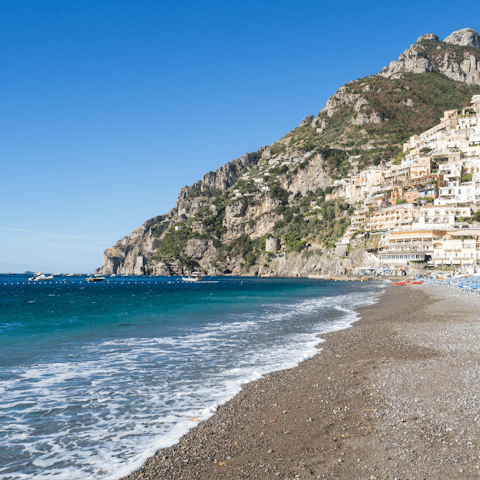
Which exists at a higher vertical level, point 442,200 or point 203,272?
point 442,200

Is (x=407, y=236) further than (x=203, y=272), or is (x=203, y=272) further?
(x=203, y=272)

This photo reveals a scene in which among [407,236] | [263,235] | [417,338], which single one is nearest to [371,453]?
[417,338]

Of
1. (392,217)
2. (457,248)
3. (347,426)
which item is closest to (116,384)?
(347,426)

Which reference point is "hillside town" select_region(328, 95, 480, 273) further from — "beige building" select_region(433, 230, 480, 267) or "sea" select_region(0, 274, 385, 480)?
"sea" select_region(0, 274, 385, 480)

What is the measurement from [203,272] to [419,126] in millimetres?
116720

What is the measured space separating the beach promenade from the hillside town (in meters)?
80.6

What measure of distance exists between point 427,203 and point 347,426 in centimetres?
10673

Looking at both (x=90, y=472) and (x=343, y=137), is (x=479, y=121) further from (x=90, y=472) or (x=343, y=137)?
(x=90, y=472)

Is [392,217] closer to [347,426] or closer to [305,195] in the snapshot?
[305,195]

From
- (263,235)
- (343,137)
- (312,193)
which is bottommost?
(263,235)

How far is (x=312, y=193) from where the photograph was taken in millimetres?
166625

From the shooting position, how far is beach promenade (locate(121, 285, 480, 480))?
6.18 m

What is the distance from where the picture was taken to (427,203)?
4033 inches

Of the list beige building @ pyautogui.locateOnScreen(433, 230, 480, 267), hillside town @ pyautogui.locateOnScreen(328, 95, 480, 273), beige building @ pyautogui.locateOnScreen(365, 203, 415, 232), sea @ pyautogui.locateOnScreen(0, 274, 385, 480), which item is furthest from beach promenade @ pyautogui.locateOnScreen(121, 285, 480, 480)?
beige building @ pyautogui.locateOnScreen(365, 203, 415, 232)
